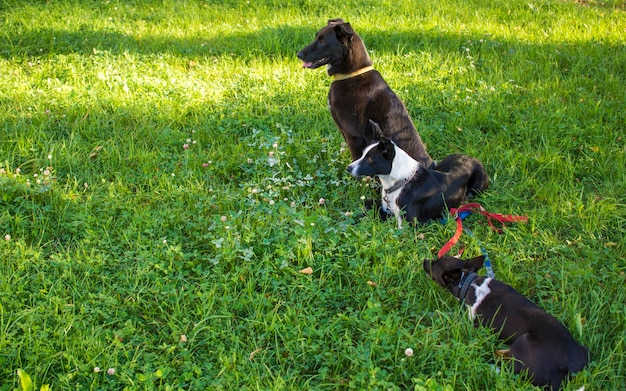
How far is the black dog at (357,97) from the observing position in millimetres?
4652

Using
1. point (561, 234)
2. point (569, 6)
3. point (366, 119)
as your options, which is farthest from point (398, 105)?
point (569, 6)

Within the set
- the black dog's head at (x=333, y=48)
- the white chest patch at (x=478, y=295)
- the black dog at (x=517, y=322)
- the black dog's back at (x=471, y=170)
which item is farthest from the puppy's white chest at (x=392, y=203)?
the black dog's head at (x=333, y=48)

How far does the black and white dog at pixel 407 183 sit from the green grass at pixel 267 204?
0.59ft

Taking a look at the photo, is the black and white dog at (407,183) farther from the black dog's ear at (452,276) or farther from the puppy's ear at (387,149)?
the black dog's ear at (452,276)

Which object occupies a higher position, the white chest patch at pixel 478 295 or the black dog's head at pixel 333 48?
the black dog's head at pixel 333 48

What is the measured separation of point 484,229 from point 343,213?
3.28ft

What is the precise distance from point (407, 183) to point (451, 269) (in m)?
0.99

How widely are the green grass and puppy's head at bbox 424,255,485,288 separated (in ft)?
0.38

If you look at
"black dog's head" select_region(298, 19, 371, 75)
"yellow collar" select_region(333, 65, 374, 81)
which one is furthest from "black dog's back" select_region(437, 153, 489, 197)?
"black dog's head" select_region(298, 19, 371, 75)

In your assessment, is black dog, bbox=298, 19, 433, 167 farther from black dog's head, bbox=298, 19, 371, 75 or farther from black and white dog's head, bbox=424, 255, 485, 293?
black and white dog's head, bbox=424, 255, 485, 293

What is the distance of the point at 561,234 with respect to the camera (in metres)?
4.05

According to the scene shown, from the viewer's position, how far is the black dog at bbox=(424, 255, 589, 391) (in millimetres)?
2785

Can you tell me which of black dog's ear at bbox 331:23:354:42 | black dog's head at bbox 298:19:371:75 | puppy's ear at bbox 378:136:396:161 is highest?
black dog's ear at bbox 331:23:354:42

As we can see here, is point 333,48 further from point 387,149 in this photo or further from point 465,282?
point 465,282
